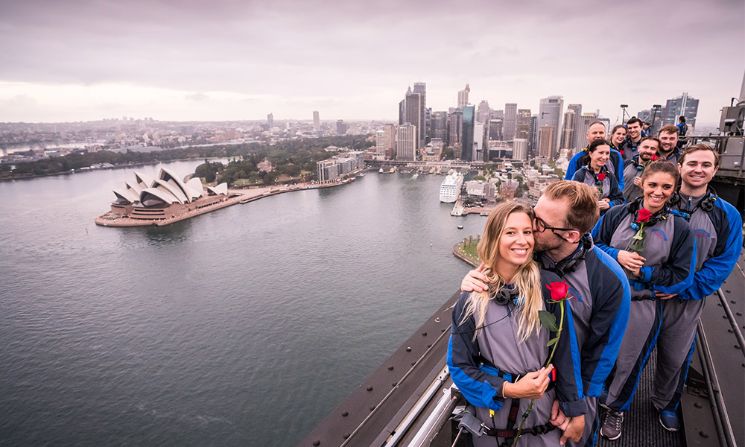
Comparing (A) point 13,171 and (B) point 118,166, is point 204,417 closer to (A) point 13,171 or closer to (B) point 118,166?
(A) point 13,171

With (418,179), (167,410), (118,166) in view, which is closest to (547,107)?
(418,179)

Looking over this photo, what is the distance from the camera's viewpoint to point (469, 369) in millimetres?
630

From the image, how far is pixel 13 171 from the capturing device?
2270 centimetres

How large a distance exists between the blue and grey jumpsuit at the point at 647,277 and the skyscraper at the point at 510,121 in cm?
4302

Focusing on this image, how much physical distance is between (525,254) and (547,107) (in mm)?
40838

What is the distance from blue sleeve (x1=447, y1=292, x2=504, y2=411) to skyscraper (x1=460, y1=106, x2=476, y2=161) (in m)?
31.0

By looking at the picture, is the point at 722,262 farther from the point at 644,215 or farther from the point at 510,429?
the point at 510,429

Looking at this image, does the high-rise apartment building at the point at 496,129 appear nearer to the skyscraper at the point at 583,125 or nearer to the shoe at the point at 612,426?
the skyscraper at the point at 583,125

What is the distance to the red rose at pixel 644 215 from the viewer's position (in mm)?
846

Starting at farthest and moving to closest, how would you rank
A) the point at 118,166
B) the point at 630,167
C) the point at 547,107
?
the point at 547,107 < the point at 118,166 < the point at 630,167

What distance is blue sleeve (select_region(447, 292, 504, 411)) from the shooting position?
0.61 metres

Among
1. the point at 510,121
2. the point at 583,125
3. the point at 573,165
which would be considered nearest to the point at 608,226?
the point at 573,165

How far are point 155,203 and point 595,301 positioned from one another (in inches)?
604

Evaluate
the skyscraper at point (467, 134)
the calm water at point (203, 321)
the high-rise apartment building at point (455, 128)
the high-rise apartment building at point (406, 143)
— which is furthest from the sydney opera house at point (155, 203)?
the high-rise apartment building at point (455, 128)
